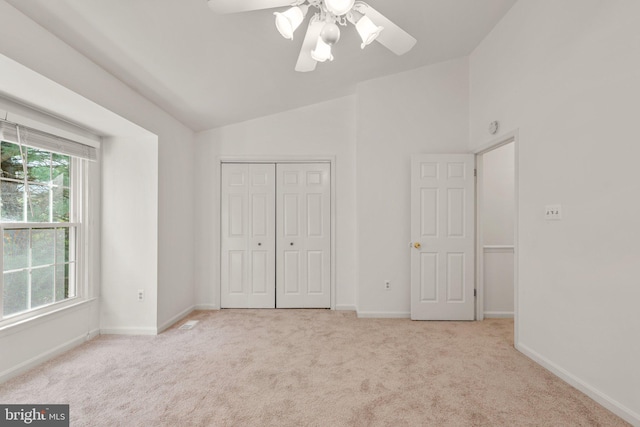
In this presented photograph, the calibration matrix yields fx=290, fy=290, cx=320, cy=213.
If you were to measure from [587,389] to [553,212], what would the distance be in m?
1.20

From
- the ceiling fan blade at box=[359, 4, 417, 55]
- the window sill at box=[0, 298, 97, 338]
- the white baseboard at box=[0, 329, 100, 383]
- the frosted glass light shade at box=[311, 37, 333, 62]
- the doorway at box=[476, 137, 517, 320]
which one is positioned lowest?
the white baseboard at box=[0, 329, 100, 383]

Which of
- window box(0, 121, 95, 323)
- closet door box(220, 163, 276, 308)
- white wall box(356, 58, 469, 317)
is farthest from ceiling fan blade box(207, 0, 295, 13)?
closet door box(220, 163, 276, 308)

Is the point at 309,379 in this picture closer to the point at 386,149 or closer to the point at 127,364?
the point at 127,364

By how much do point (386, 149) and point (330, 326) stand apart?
7.06ft

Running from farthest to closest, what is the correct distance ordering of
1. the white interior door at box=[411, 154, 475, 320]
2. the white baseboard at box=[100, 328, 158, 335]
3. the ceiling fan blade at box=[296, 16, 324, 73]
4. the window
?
1. the white interior door at box=[411, 154, 475, 320]
2. the white baseboard at box=[100, 328, 158, 335]
3. the window
4. the ceiling fan blade at box=[296, 16, 324, 73]

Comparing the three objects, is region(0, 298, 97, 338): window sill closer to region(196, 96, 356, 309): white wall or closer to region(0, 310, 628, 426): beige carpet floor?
region(0, 310, 628, 426): beige carpet floor

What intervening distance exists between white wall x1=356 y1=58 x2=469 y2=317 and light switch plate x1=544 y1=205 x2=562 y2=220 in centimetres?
140

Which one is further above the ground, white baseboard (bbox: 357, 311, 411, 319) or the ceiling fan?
the ceiling fan

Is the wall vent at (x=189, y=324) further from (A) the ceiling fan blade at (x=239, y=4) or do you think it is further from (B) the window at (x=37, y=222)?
(A) the ceiling fan blade at (x=239, y=4)

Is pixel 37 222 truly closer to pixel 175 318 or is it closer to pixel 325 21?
pixel 175 318

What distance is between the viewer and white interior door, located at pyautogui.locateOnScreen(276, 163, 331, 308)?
12.6 feet

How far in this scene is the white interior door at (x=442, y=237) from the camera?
333cm

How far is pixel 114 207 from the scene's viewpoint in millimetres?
3008

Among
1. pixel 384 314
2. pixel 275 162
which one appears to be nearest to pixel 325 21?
pixel 275 162
